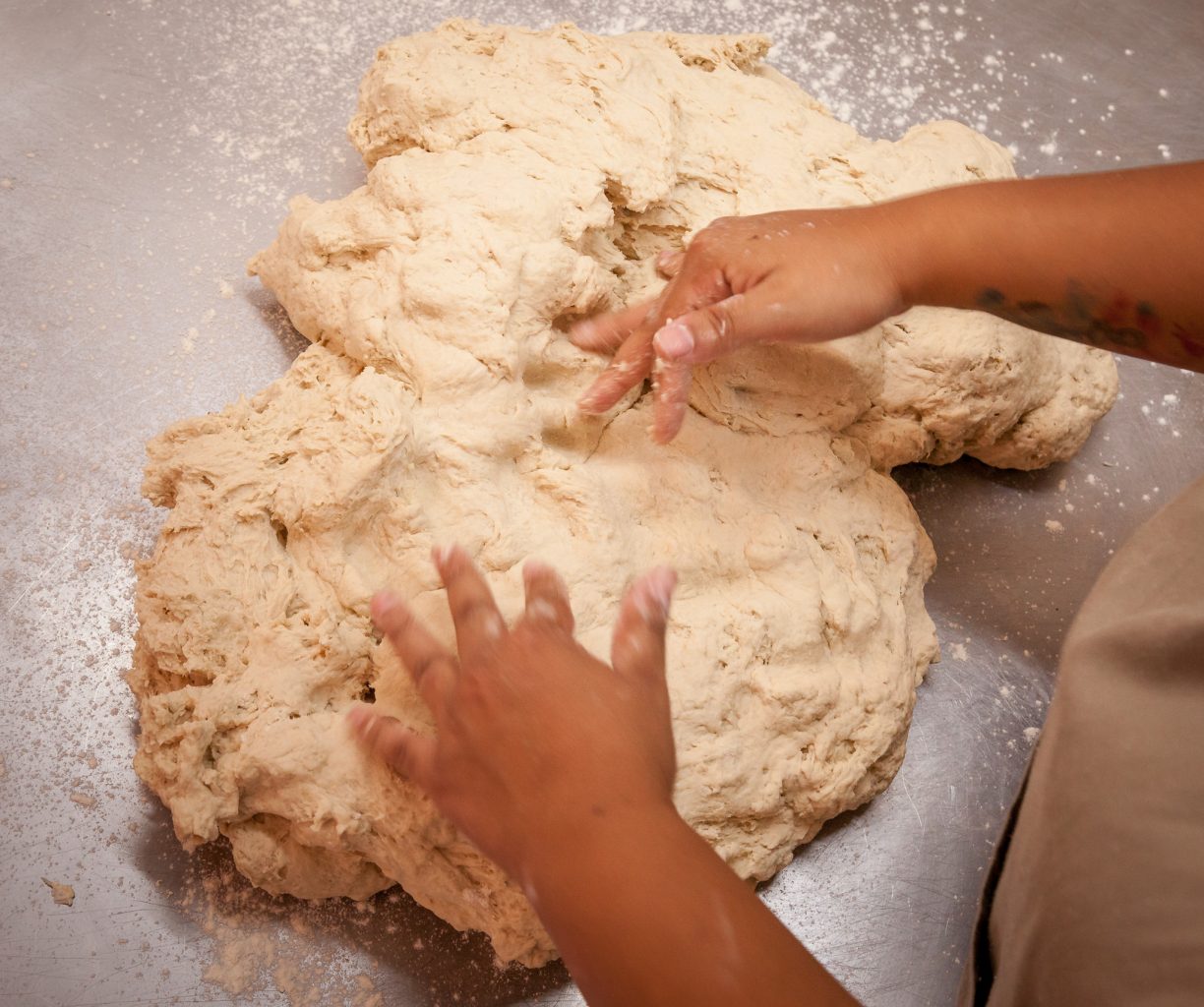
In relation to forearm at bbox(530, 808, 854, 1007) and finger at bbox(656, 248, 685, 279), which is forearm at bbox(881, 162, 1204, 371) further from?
forearm at bbox(530, 808, 854, 1007)

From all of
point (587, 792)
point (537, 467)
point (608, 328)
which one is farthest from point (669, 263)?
point (587, 792)

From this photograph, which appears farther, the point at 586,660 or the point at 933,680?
the point at 933,680

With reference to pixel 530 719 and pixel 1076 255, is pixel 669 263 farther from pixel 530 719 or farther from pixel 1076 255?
pixel 530 719

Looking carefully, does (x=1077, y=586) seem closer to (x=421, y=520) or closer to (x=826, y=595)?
(x=826, y=595)

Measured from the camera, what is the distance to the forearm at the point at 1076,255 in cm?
112

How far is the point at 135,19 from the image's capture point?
198 centimetres

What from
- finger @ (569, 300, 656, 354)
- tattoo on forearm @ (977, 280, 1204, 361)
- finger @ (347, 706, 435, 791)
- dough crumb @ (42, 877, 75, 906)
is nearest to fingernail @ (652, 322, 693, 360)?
finger @ (569, 300, 656, 354)

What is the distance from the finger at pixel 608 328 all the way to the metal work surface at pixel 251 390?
2.28 ft

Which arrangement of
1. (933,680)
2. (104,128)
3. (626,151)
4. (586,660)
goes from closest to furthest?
1. (586,660)
2. (626,151)
3. (933,680)
4. (104,128)

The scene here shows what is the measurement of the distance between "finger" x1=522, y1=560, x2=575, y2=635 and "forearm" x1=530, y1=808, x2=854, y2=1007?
0.78 feet

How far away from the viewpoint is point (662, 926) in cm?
86

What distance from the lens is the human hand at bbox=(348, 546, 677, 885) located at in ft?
3.07

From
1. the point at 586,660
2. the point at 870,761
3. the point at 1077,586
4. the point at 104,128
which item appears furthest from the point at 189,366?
the point at 1077,586

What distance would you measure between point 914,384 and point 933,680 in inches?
21.8
